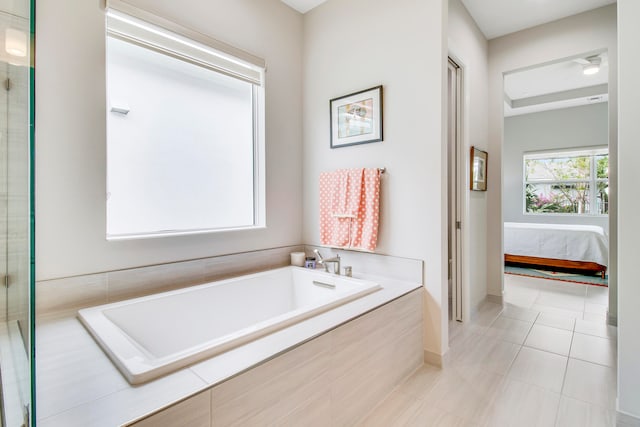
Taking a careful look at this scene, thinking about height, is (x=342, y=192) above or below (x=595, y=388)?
above

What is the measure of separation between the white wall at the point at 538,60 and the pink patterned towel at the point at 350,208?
1825mm

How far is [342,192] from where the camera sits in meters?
2.39

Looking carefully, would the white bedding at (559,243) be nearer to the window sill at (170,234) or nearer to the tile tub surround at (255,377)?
the tile tub surround at (255,377)

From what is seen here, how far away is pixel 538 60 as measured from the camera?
10.1 feet

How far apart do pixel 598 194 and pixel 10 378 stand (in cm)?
775

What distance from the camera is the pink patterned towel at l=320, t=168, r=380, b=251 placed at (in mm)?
Answer: 2223

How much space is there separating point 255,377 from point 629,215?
1.83m

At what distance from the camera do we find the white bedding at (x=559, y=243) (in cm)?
423

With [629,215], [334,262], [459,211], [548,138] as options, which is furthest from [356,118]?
[548,138]

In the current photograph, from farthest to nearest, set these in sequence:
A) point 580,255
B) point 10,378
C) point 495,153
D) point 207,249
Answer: point 580,255 → point 495,153 → point 207,249 → point 10,378

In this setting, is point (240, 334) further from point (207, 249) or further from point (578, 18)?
point (578, 18)

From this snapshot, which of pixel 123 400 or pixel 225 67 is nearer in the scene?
pixel 123 400

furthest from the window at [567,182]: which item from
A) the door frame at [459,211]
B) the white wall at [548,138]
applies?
the door frame at [459,211]

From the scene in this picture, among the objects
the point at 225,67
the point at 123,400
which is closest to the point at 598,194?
the point at 225,67
